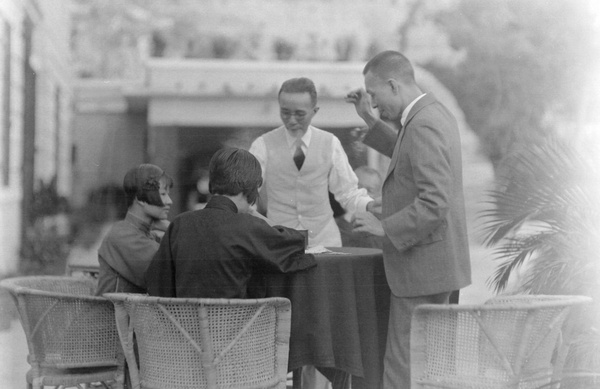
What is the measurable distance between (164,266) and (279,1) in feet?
5.47

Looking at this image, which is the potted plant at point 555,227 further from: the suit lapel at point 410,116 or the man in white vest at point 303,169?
the suit lapel at point 410,116

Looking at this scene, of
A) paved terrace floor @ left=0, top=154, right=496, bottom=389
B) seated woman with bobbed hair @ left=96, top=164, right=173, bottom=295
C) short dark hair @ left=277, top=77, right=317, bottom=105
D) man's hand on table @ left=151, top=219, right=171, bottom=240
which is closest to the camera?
seated woman with bobbed hair @ left=96, top=164, right=173, bottom=295

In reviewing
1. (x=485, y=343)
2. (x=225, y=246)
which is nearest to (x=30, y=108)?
(x=225, y=246)

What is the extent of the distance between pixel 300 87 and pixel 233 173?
103 centimetres

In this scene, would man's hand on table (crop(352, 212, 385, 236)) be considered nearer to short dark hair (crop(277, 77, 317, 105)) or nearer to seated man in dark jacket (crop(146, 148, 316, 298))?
seated man in dark jacket (crop(146, 148, 316, 298))

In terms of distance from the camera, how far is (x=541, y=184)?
4051mm

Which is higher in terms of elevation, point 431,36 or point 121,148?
point 431,36

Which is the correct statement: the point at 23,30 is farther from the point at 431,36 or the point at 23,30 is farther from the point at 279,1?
the point at 431,36

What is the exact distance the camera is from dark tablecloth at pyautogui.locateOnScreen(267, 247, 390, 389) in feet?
10.2

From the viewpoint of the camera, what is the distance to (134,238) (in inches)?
133

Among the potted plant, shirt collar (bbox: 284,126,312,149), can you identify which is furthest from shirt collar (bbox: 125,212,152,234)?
the potted plant

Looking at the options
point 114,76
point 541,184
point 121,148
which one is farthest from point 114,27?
point 541,184

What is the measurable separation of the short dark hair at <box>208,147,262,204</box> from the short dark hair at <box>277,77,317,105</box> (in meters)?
0.92

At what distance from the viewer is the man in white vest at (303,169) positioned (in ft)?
13.0
